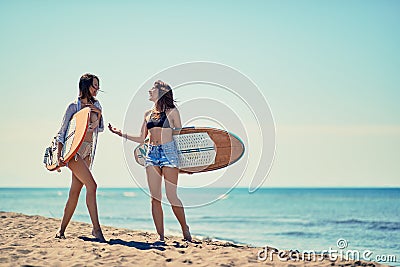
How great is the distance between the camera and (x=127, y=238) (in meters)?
7.30

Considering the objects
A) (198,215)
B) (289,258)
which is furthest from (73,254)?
(198,215)

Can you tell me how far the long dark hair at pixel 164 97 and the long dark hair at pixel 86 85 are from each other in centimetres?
69

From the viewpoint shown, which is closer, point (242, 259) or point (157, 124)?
point (242, 259)

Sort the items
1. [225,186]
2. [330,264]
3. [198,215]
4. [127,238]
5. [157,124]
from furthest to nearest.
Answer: [198,215] < [225,186] < [127,238] < [157,124] < [330,264]

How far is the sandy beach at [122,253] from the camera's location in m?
5.69

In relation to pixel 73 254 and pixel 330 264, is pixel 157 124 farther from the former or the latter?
pixel 330 264

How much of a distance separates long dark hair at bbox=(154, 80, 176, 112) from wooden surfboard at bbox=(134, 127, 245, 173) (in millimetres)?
468

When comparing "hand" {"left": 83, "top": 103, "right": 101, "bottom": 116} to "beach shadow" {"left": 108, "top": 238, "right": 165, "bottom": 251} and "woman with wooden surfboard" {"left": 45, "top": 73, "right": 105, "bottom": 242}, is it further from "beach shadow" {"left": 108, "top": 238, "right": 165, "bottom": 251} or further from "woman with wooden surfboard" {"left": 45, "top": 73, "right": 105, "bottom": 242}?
"beach shadow" {"left": 108, "top": 238, "right": 165, "bottom": 251}

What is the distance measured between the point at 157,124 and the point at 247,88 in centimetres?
219

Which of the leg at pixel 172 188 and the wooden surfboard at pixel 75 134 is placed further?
the leg at pixel 172 188

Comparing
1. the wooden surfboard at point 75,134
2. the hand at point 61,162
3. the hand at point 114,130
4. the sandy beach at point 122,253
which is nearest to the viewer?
the sandy beach at point 122,253

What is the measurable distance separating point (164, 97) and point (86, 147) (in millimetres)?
1031

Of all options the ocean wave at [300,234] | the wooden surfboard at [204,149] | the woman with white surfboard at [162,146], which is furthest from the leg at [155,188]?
the ocean wave at [300,234]

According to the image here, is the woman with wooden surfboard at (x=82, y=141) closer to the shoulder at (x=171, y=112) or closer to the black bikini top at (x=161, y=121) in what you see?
the black bikini top at (x=161, y=121)
